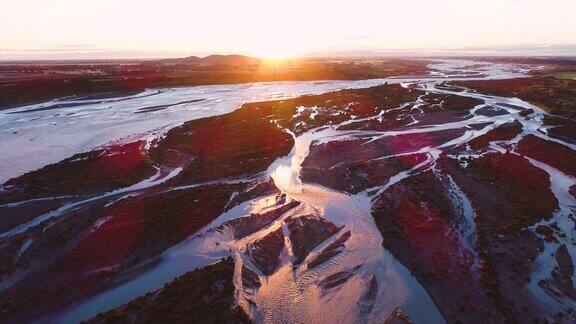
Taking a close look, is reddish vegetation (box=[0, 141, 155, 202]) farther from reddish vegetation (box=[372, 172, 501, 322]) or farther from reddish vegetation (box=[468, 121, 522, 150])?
reddish vegetation (box=[468, 121, 522, 150])

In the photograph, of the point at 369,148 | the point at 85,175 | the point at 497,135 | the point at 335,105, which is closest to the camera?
the point at 85,175

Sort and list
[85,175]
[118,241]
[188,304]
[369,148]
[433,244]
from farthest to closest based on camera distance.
Answer: 1. [369,148]
2. [85,175]
3. [118,241]
4. [433,244]
5. [188,304]

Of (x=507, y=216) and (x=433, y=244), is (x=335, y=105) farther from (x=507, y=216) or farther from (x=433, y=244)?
(x=433, y=244)

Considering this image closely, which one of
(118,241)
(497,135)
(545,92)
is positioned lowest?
(497,135)

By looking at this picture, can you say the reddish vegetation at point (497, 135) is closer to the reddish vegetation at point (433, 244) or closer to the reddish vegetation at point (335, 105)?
the reddish vegetation at point (433, 244)

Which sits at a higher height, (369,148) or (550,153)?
(369,148)

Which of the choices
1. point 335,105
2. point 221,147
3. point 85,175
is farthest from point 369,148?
point 335,105

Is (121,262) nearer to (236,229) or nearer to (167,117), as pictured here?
(236,229)

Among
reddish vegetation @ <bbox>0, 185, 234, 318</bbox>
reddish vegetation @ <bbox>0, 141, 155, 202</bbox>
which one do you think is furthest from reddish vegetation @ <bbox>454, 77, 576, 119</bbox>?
reddish vegetation @ <bbox>0, 141, 155, 202</bbox>
